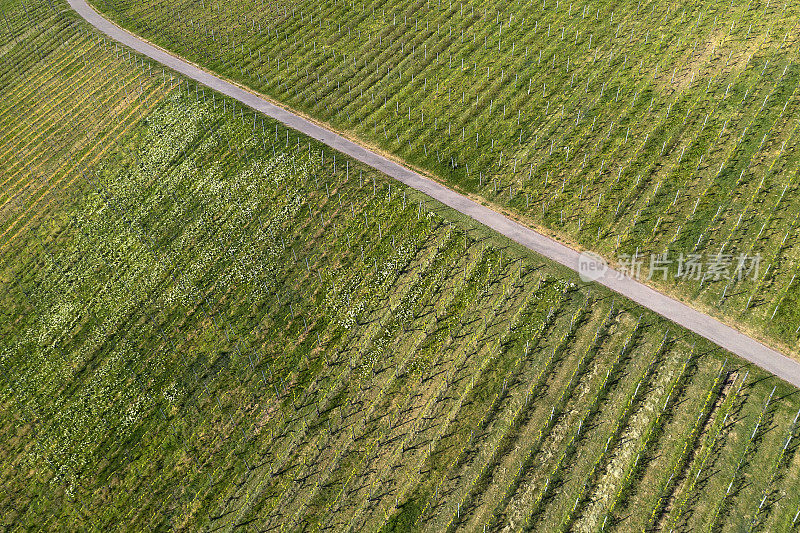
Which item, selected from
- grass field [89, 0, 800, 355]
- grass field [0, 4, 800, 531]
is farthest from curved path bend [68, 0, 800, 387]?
grass field [89, 0, 800, 355]

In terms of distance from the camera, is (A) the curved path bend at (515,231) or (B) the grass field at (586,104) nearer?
(A) the curved path bend at (515,231)

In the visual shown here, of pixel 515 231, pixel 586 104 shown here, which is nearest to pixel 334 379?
pixel 515 231

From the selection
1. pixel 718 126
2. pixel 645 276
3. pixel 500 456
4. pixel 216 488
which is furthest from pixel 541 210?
pixel 216 488

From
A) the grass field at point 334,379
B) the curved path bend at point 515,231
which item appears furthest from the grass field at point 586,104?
the grass field at point 334,379

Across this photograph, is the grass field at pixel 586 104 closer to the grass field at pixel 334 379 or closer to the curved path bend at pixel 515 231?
the curved path bend at pixel 515 231

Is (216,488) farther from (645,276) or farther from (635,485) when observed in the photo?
(645,276)
